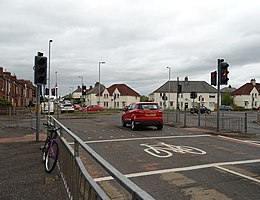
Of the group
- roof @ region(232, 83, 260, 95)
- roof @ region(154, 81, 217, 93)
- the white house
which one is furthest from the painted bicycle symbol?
roof @ region(232, 83, 260, 95)

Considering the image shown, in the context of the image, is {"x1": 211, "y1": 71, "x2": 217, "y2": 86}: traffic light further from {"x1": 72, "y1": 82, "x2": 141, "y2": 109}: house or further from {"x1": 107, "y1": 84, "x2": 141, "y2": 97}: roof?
{"x1": 107, "y1": 84, "x2": 141, "y2": 97}: roof

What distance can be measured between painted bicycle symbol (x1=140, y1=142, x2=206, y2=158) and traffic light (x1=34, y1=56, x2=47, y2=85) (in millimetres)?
4986

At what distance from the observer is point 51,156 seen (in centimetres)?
713

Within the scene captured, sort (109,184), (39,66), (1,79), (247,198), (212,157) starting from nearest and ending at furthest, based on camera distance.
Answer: (247,198), (109,184), (212,157), (39,66), (1,79)

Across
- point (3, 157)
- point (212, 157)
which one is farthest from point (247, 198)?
point (3, 157)

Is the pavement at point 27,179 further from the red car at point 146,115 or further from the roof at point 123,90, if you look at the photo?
the roof at point 123,90

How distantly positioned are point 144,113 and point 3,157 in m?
10.2

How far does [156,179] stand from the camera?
6684 mm

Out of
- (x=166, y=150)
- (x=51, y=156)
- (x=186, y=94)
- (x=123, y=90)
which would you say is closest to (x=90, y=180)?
(x=51, y=156)

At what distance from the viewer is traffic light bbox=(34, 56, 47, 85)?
1289cm

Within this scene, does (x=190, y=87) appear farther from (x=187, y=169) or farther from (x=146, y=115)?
(x=187, y=169)

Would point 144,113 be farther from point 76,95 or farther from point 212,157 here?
point 76,95

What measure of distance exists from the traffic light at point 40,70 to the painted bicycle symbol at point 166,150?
4986mm

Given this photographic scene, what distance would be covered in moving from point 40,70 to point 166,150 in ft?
19.9
